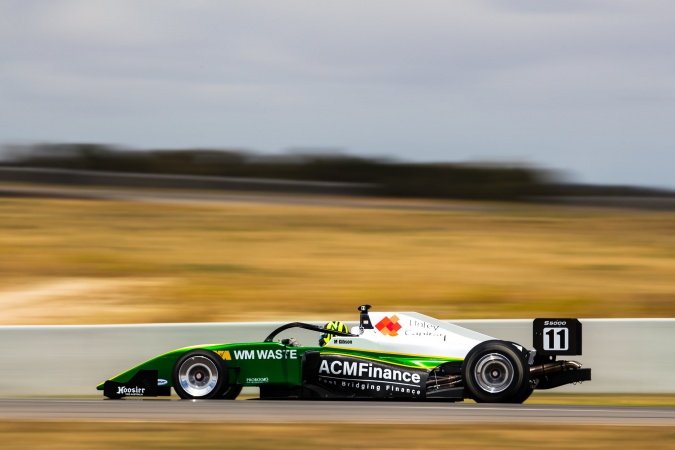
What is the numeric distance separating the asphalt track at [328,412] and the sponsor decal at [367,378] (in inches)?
6.2

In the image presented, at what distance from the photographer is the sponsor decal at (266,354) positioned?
10.3 metres

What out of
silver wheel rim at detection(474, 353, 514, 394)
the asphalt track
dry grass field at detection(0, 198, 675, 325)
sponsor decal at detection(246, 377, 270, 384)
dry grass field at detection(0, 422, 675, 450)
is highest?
dry grass field at detection(0, 198, 675, 325)

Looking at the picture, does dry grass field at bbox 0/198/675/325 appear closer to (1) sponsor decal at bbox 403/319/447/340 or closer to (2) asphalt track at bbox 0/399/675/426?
(1) sponsor decal at bbox 403/319/447/340

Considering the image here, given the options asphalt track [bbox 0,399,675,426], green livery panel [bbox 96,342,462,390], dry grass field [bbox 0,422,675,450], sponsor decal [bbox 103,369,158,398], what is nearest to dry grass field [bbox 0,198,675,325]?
sponsor decal [bbox 103,369,158,398]

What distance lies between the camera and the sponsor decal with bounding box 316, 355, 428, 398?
9.95 metres

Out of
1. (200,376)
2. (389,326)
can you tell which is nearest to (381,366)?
(389,326)

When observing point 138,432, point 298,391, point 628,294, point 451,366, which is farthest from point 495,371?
point 628,294

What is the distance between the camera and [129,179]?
1384 inches

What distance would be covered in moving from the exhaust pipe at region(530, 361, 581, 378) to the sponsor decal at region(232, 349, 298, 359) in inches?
87.8

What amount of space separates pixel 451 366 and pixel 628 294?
25.6 feet

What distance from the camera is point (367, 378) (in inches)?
398

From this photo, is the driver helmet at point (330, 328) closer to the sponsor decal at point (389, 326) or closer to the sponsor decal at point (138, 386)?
the sponsor decal at point (389, 326)

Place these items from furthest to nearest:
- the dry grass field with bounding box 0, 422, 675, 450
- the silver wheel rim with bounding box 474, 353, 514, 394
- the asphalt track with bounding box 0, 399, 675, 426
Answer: the silver wheel rim with bounding box 474, 353, 514, 394 → the asphalt track with bounding box 0, 399, 675, 426 → the dry grass field with bounding box 0, 422, 675, 450

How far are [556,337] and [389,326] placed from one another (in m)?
1.56
